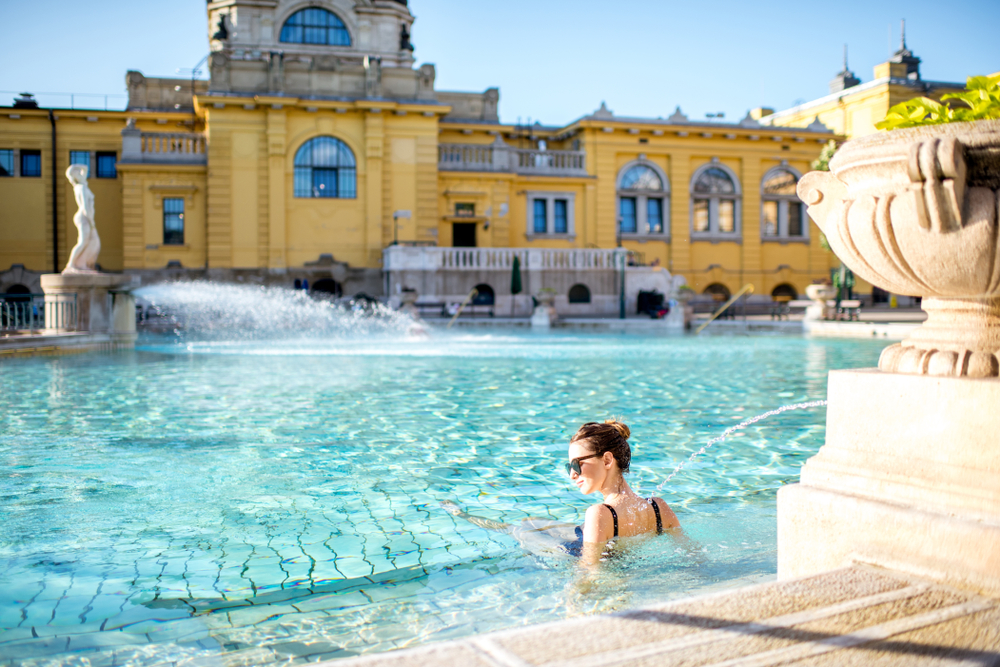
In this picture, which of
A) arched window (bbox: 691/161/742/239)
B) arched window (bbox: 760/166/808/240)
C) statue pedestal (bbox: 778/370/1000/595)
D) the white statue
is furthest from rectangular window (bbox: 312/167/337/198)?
statue pedestal (bbox: 778/370/1000/595)

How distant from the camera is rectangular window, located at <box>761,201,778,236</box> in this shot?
40.4m

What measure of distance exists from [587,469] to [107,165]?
36792 millimetres

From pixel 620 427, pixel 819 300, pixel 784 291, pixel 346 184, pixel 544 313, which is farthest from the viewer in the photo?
pixel 784 291

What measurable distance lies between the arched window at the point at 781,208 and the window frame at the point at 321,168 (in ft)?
65.9

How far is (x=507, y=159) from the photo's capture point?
34750 millimetres

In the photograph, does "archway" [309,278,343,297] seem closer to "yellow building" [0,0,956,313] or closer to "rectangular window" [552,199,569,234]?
"yellow building" [0,0,956,313]

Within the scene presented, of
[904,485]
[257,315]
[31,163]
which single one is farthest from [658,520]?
[31,163]

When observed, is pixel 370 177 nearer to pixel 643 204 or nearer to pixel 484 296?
pixel 484 296

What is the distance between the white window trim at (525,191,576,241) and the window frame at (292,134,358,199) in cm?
806

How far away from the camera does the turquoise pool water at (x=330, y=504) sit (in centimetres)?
319

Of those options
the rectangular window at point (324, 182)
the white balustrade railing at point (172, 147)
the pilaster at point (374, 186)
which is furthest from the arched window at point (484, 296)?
the white balustrade railing at point (172, 147)

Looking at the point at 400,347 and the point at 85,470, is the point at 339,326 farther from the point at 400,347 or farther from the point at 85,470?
the point at 85,470

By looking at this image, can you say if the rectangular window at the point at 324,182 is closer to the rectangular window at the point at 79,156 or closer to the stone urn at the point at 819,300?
the rectangular window at the point at 79,156

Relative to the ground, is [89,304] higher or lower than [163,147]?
lower
